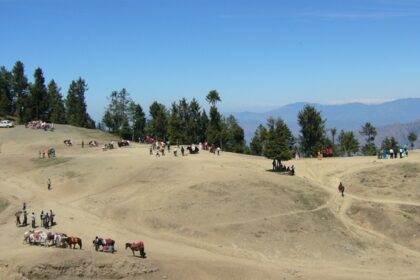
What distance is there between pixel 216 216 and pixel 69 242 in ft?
46.1

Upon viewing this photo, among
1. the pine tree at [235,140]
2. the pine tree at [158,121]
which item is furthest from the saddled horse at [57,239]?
the pine tree at [158,121]

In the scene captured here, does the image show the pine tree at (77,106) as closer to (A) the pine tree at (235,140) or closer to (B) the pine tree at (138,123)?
(B) the pine tree at (138,123)

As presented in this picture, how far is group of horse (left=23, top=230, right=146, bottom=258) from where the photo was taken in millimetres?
35094

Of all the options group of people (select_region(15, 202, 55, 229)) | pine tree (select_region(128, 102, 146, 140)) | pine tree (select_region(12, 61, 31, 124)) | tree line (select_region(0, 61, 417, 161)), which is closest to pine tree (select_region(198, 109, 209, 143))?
tree line (select_region(0, 61, 417, 161))

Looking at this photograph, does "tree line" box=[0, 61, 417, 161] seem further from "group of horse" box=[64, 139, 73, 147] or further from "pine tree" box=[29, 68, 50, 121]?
"group of horse" box=[64, 139, 73, 147]

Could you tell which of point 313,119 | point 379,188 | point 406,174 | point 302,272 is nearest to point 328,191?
point 379,188

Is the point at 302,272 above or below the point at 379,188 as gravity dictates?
below

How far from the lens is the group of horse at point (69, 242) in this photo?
35094mm

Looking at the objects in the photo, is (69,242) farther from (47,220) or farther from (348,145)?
(348,145)

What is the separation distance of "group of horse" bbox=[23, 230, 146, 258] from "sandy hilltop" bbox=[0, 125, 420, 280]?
→ 76 cm

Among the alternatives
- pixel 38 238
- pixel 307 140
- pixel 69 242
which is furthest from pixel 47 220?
pixel 307 140

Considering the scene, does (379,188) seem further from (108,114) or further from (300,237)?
(108,114)

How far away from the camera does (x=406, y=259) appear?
40656mm

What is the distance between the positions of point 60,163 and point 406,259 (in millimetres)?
40556
